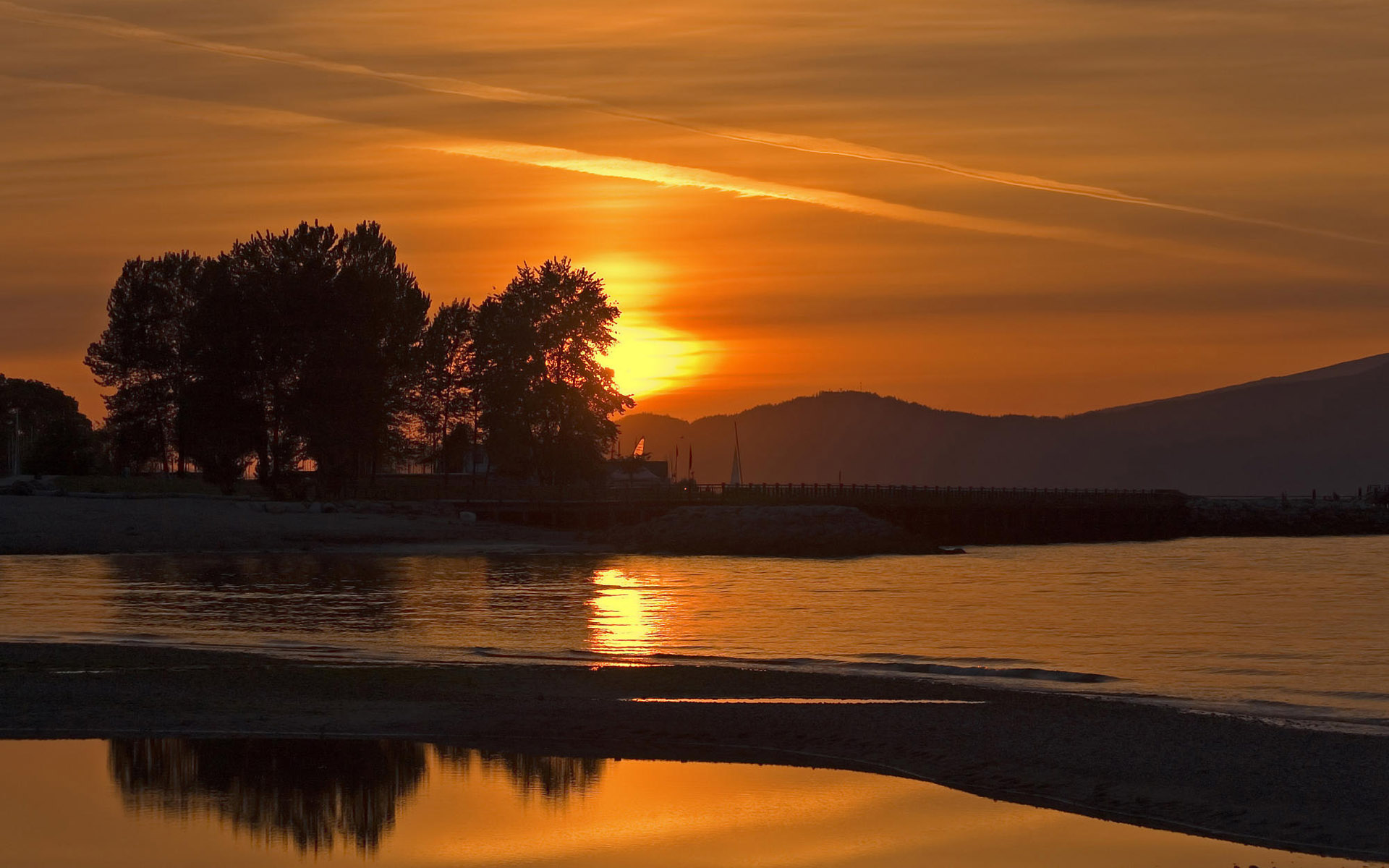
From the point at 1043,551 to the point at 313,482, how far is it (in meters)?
52.6

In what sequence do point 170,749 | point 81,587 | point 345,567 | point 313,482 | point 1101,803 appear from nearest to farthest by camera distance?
point 1101,803 → point 170,749 → point 81,587 → point 345,567 → point 313,482

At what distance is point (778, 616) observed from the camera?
138ft

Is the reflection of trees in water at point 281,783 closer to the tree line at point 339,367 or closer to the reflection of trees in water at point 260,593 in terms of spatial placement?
the reflection of trees in water at point 260,593

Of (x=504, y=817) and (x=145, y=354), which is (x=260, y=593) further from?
(x=145, y=354)

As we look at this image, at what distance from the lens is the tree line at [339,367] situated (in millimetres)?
83312

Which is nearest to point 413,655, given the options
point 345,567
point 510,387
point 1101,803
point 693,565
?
point 1101,803

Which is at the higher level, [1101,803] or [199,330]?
[199,330]

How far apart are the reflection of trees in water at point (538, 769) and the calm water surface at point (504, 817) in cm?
5

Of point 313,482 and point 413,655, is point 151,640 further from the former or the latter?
point 313,482

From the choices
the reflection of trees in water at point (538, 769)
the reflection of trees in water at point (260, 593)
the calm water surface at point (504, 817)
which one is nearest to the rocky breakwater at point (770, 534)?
the reflection of trees in water at point (260, 593)

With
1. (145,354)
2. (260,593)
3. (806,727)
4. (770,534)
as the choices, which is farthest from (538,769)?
(145,354)

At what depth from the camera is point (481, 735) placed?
19672mm

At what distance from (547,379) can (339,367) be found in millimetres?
20663

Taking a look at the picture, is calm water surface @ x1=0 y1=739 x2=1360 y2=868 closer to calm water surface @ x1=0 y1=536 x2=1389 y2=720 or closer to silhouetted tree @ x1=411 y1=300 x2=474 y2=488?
calm water surface @ x1=0 y1=536 x2=1389 y2=720
